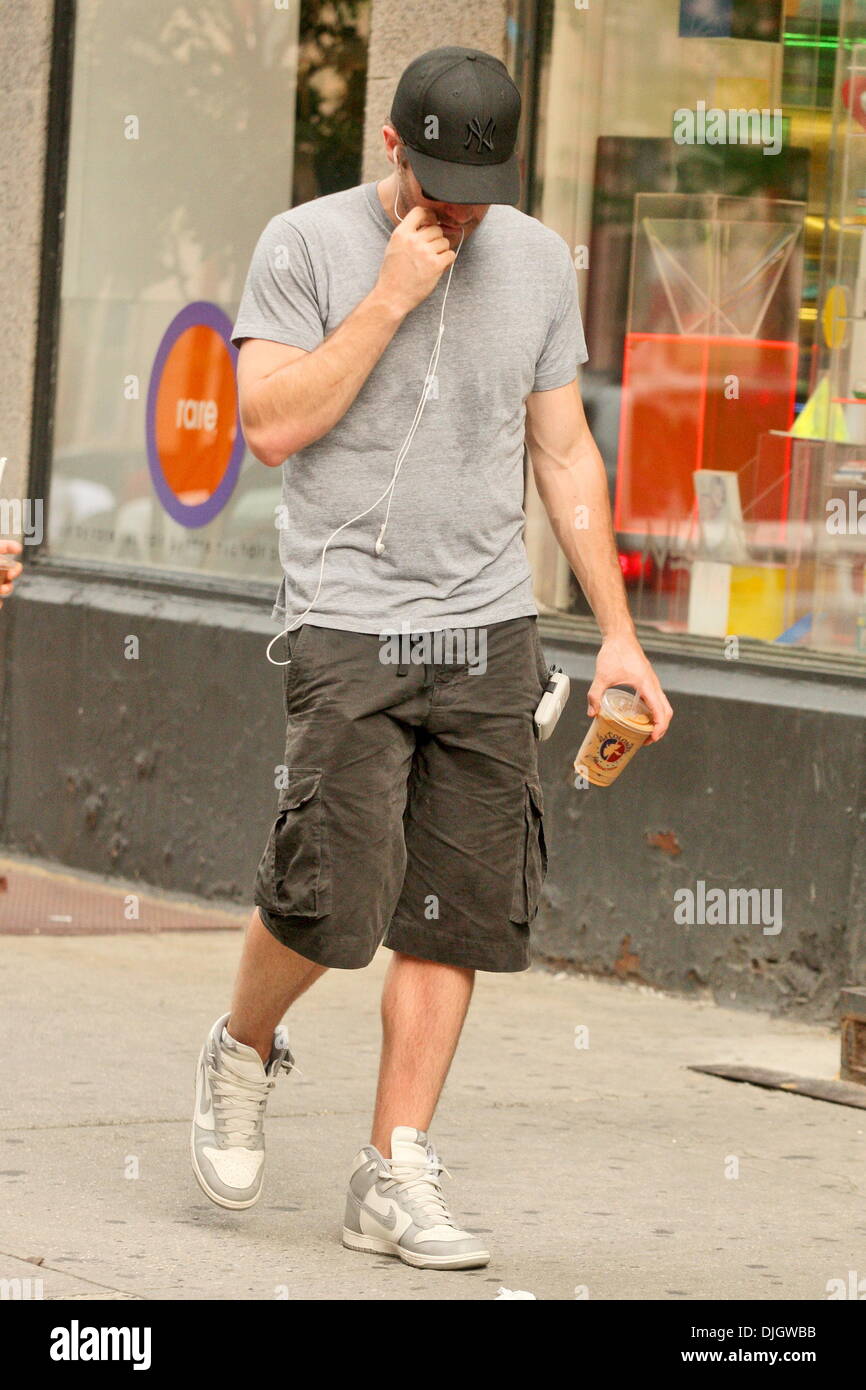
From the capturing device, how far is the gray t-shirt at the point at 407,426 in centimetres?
406

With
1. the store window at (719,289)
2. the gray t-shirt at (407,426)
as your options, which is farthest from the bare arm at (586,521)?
the store window at (719,289)

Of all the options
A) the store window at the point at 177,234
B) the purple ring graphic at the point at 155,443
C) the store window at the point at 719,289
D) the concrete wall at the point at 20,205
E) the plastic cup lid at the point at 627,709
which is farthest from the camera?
the concrete wall at the point at 20,205

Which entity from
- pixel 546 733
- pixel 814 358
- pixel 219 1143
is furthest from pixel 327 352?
pixel 814 358

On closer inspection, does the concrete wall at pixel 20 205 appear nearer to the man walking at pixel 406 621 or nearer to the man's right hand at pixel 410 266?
the man walking at pixel 406 621

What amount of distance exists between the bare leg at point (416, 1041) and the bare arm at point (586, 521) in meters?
0.56

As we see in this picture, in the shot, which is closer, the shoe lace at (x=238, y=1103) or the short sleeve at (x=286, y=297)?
the short sleeve at (x=286, y=297)

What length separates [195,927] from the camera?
7227 mm

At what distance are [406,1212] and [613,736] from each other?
0.89m

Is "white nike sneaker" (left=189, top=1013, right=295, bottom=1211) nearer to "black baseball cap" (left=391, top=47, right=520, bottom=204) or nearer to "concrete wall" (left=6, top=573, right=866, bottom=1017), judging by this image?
"black baseball cap" (left=391, top=47, right=520, bottom=204)

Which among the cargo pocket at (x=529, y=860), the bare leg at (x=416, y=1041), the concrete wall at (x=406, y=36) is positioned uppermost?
the concrete wall at (x=406, y=36)

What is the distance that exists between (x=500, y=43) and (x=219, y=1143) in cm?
380

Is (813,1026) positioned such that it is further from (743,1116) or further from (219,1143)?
(219,1143)

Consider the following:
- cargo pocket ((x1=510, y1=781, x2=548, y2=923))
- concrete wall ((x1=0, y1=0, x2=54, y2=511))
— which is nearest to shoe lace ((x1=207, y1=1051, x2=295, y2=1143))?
cargo pocket ((x1=510, y1=781, x2=548, y2=923))

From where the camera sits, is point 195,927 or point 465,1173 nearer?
point 465,1173
